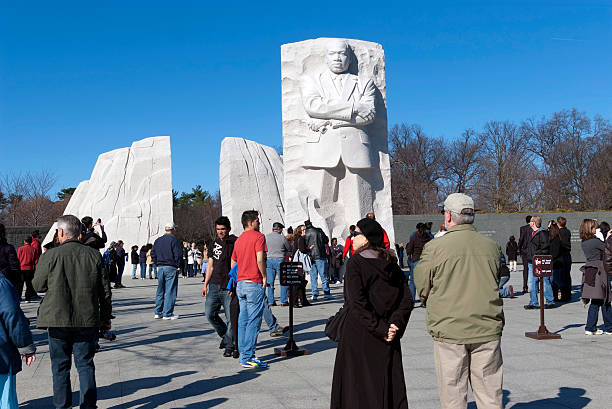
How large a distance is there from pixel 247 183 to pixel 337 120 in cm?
1304

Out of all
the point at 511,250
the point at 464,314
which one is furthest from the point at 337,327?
the point at 511,250

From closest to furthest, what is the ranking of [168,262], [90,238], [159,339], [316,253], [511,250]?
[90,238] < [159,339] < [168,262] < [316,253] < [511,250]

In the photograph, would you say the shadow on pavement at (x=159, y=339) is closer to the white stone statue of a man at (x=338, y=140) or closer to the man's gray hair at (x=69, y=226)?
the man's gray hair at (x=69, y=226)

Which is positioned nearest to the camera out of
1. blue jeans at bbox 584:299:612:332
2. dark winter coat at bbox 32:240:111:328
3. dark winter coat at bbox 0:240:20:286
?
dark winter coat at bbox 32:240:111:328

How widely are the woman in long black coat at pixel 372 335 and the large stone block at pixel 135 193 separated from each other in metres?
24.0

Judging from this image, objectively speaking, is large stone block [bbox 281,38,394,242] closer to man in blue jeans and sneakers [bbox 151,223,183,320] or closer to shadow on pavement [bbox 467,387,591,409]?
man in blue jeans and sneakers [bbox 151,223,183,320]

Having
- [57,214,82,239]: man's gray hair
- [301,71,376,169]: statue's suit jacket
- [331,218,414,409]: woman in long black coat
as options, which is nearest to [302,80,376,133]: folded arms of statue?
[301,71,376,169]: statue's suit jacket

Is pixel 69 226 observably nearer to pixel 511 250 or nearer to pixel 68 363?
pixel 68 363

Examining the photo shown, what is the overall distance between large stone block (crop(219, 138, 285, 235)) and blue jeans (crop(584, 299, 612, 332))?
19.6 metres

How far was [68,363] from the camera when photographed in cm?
408

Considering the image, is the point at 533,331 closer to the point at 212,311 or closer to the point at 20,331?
the point at 212,311

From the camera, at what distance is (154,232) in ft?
86.9

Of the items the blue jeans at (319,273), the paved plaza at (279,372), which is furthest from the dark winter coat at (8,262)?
the blue jeans at (319,273)

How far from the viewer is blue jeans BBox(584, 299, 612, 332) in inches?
285
